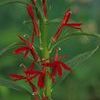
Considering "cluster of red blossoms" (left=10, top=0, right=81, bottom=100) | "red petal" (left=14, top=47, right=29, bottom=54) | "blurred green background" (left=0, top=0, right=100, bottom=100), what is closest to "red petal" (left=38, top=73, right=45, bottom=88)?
"cluster of red blossoms" (left=10, top=0, right=81, bottom=100)

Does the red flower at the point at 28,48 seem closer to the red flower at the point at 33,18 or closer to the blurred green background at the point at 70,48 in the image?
the red flower at the point at 33,18

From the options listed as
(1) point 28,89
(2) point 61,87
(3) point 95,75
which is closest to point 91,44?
(3) point 95,75

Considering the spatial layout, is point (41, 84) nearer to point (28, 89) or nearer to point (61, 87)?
point (28, 89)

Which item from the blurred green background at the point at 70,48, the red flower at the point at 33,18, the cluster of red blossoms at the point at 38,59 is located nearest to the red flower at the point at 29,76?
the cluster of red blossoms at the point at 38,59

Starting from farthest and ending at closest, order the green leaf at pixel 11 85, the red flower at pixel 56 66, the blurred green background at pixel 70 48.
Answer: the blurred green background at pixel 70 48 < the green leaf at pixel 11 85 < the red flower at pixel 56 66

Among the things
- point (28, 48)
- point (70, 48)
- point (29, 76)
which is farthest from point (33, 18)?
point (70, 48)

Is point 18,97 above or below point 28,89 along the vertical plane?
below

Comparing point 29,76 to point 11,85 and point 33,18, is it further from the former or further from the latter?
point 33,18

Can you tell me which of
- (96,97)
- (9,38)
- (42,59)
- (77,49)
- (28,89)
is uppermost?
(42,59)
